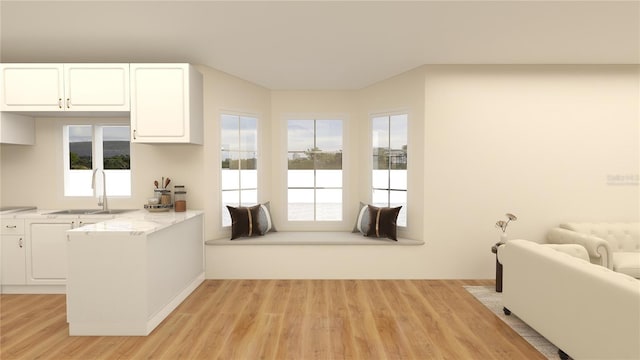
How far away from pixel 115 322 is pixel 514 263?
3202 mm

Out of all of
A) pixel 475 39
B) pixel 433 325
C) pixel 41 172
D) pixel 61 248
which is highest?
pixel 475 39

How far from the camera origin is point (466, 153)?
402cm

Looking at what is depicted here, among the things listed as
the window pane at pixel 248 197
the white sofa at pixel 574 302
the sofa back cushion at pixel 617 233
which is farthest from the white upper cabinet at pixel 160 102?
the sofa back cushion at pixel 617 233

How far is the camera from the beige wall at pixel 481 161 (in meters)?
4.00

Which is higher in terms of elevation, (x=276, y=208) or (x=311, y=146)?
(x=311, y=146)

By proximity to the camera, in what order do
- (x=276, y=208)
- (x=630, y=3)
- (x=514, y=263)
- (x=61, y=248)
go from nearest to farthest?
(x=630, y=3), (x=514, y=263), (x=61, y=248), (x=276, y=208)

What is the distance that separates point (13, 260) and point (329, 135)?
3.77 meters

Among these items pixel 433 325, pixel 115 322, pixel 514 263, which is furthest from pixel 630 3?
pixel 115 322

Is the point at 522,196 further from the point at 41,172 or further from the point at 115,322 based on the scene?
the point at 41,172

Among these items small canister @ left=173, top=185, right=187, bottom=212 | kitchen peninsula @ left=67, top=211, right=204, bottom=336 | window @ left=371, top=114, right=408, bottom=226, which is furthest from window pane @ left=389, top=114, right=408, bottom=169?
kitchen peninsula @ left=67, top=211, right=204, bottom=336

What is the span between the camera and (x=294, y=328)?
9.27ft

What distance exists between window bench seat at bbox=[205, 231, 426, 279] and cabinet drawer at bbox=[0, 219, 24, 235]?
71.5 inches

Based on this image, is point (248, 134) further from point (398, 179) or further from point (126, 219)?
point (398, 179)

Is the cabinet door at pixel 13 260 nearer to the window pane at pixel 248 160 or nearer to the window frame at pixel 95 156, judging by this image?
the window frame at pixel 95 156
